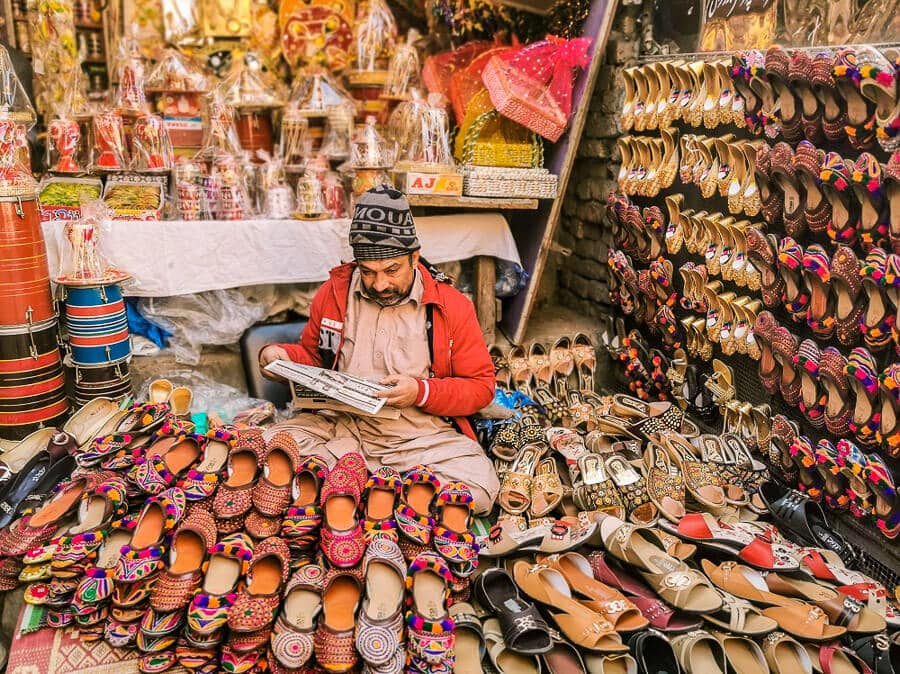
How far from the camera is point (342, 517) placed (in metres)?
2.43

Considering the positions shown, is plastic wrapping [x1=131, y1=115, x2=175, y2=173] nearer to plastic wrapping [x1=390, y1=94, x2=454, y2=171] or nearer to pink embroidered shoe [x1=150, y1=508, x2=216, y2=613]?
plastic wrapping [x1=390, y1=94, x2=454, y2=171]

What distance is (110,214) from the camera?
11.1ft

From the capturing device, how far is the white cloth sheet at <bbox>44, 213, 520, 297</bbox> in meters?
3.35

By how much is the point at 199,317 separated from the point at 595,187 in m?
2.62

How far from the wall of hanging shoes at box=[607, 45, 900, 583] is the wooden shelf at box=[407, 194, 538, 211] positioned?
23.6 inches

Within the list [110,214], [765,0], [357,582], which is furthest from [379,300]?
[765,0]

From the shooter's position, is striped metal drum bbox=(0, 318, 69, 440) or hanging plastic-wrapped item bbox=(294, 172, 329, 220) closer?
striped metal drum bbox=(0, 318, 69, 440)

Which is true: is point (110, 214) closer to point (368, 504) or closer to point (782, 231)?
point (368, 504)

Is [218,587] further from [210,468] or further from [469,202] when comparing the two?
[469,202]

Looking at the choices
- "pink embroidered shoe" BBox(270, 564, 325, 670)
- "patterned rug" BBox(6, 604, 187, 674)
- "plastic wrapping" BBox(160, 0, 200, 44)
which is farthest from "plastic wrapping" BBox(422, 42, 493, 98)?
"patterned rug" BBox(6, 604, 187, 674)

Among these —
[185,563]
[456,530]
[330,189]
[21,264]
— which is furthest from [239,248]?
[456,530]

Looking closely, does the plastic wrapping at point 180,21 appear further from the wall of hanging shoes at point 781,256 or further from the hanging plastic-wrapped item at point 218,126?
the wall of hanging shoes at point 781,256

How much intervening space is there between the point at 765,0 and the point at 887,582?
2.40 metres

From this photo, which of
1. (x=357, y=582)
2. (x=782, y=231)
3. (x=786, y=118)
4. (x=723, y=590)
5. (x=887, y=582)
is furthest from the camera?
(x=782, y=231)
